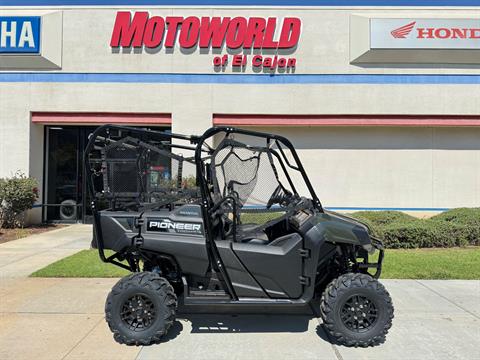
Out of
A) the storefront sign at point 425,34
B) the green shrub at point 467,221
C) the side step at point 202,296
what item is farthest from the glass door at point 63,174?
the side step at point 202,296

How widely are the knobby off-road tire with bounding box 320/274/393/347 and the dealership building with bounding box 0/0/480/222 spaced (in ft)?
32.2

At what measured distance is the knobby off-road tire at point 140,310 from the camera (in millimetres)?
4039

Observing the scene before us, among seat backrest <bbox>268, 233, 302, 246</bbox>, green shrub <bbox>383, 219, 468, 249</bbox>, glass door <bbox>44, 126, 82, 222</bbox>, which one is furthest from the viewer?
glass door <bbox>44, 126, 82, 222</bbox>

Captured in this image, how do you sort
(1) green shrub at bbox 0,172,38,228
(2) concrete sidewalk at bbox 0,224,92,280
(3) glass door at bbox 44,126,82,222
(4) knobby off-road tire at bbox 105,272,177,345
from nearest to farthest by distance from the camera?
1. (4) knobby off-road tire at bbox 105,272,177,345
2. (2) concrete sidewalk at bbox 0,224,92,280
3. (1) green shrub at bbox 0,172,38,228
4. (3) glass door at bbox 44,126,82,222

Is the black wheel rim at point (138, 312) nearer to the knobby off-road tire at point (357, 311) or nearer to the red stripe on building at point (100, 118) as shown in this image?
A: the knobby off-road tire at point (357, 311)

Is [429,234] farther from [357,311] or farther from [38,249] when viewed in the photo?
[38,249]

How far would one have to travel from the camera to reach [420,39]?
13352 mm

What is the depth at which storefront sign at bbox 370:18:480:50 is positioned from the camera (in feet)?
43.7

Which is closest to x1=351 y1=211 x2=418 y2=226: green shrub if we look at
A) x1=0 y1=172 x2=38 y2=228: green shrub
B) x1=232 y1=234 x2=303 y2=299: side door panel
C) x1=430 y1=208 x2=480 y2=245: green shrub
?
x1=430 y1=208 x2=480 y2=245: green shrub

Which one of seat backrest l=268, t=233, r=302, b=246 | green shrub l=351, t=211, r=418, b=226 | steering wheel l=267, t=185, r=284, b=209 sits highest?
steering wheel l=267, t=185, r=284, b=209

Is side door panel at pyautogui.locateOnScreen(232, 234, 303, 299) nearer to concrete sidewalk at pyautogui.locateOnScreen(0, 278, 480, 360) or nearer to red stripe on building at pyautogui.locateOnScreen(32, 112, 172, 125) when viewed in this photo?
concrete sidewalk at pyautogui.locateOnScreen(0, 278, 480, 360)

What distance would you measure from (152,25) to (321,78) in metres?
5.59

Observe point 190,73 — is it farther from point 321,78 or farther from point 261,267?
point 261,267

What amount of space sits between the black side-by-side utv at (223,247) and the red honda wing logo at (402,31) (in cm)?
1072
